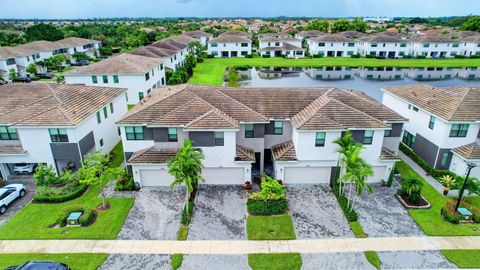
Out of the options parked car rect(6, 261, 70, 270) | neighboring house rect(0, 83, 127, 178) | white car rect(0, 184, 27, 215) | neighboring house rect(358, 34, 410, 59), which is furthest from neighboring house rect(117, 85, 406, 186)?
neighboring house rect(358, 34, 410, 59)

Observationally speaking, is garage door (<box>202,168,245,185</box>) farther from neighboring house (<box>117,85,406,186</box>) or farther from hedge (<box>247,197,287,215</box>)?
A: hedge (<box>247,197,287,215</box>)

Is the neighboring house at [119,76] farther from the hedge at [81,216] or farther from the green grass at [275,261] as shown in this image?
the green grass at [275,261]

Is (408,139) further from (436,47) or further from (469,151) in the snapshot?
(436,47)

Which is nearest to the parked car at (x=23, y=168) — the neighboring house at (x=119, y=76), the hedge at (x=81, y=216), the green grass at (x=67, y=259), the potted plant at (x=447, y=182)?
the hedge at (x=81, y=216)

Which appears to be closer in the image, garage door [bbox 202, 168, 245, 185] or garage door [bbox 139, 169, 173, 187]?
garage door [bbox 139, 169, 173, 187]

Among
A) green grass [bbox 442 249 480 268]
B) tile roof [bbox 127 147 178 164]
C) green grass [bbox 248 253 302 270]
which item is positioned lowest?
green grass [bbox 442 249 480 268]

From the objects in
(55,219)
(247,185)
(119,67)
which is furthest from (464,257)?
(119,67)

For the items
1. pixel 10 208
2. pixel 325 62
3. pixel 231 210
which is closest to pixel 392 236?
pixel 231 210
